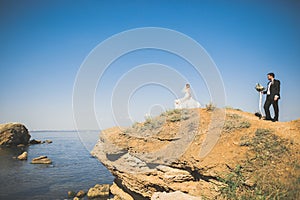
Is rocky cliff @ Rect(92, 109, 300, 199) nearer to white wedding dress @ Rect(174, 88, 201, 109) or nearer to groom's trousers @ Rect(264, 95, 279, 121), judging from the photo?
groom's trousers @ Rect(264, 95, 279, 121)

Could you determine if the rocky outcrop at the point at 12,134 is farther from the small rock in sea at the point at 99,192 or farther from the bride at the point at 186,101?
the bride at the point at 186,101

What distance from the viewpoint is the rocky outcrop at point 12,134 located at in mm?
51438

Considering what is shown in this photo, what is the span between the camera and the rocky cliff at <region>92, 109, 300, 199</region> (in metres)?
6.44

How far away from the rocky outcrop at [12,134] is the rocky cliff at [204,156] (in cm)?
5317

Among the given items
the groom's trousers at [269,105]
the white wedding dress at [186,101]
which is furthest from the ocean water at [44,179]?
the groom's trousers at [269,105]

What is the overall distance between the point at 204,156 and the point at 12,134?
200ft

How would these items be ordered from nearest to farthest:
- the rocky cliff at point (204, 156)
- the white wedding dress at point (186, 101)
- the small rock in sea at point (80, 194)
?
1. the rocky cliff at point (204, 156)
2. the white wedding dress at point (186, 101)
3. the small rock in sea at point (80, 194)

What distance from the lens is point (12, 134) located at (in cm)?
5344

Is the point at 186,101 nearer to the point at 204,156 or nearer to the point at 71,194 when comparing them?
the point at 204,156

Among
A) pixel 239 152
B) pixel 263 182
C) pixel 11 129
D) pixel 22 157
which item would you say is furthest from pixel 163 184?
pixel 11 129

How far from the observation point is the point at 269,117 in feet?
30.1

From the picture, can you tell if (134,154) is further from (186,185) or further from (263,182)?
(263,182)

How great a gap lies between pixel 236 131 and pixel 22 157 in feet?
130

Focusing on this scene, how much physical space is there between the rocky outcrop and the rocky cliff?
53.2 meters
